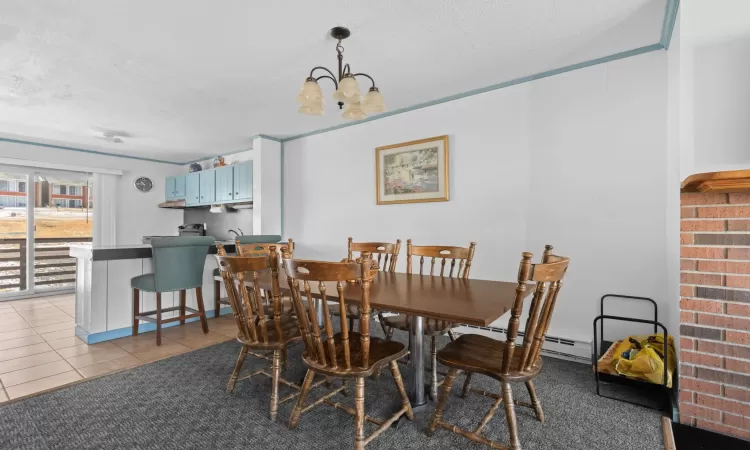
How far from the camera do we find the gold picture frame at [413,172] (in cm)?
346

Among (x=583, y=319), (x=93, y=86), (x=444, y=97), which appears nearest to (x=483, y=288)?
(x=583, y=319)

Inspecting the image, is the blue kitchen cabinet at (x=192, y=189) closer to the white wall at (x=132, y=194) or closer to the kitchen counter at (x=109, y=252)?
the white wall at (x=132, y=194)

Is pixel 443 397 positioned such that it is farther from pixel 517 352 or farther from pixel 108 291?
pixel 108 291

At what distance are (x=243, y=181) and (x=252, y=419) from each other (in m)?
3.73

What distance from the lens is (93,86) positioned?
10.2 feet

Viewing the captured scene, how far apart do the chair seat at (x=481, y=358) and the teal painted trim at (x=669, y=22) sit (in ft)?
6.88

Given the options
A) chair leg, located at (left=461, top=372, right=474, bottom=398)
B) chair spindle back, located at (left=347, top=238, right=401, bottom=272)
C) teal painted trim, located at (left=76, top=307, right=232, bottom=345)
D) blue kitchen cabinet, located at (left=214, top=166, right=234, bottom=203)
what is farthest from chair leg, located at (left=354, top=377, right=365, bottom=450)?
blue kitchen cabinet, located at (left=214, top=166, right=234, bottom=203)

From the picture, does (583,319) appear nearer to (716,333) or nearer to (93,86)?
(716,333)

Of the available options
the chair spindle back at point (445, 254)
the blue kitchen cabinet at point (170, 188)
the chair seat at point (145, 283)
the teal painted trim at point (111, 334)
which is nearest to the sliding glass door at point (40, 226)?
the blue kitchen cabinet at point (170, 188)

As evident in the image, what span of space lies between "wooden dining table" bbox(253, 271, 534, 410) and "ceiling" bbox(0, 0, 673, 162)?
1.59 m

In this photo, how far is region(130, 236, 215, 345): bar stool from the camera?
315cm

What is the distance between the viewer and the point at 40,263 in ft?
17.6

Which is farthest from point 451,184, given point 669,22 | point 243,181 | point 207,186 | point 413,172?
point 207,186

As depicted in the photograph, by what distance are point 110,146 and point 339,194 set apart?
3.74m
